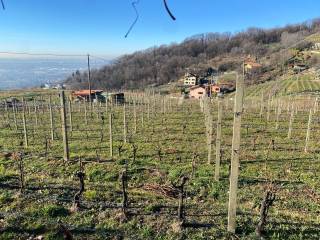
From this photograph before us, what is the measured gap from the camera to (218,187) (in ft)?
27.6

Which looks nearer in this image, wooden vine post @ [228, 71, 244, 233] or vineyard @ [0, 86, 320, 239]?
wooden vine post @ [228, 71, 244, 233]

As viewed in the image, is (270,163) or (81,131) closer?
(270,163)

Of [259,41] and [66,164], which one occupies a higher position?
[259,41]

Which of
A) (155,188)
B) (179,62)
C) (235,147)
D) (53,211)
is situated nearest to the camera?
(235,147)

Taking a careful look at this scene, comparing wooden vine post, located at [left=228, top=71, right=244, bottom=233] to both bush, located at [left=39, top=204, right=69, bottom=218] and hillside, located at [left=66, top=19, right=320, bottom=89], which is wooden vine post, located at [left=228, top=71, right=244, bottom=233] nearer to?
bush, located at [left=39, top=204, right=69, bottom=218]

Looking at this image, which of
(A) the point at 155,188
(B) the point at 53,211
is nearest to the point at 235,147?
(B) the point at 53,211

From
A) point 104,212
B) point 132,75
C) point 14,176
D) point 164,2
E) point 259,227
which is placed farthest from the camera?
point 132,75

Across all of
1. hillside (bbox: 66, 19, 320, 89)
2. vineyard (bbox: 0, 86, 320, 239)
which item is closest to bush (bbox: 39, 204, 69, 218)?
vineyard (bbox: 0, 86, 320, 239)

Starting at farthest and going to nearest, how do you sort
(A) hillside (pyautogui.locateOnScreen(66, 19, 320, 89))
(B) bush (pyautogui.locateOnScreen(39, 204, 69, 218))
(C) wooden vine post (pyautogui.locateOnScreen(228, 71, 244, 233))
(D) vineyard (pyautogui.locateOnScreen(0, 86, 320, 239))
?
(A) hillside (pyautogui.locateOnScreen(66, 19, 320, 89)), (B) bush (pyautogui.locateOnScreen(39, 204, 69, 218)), (D) vineyard (pyautogui.locateOnScreen(0, 86, 320, 239)), (C) wooden vine post (pyautogui.locateOnScreen(228, 71, 244, 233))

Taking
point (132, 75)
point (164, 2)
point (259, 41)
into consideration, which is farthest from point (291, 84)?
point (259, 41)

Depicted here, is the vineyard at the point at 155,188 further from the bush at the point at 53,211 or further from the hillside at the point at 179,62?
the hillside at the point at 179,62

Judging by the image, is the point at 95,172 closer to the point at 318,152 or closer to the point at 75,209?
the point at 75,209

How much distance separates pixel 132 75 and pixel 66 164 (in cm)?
7171

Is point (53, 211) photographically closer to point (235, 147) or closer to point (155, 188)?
point (155, 188)
